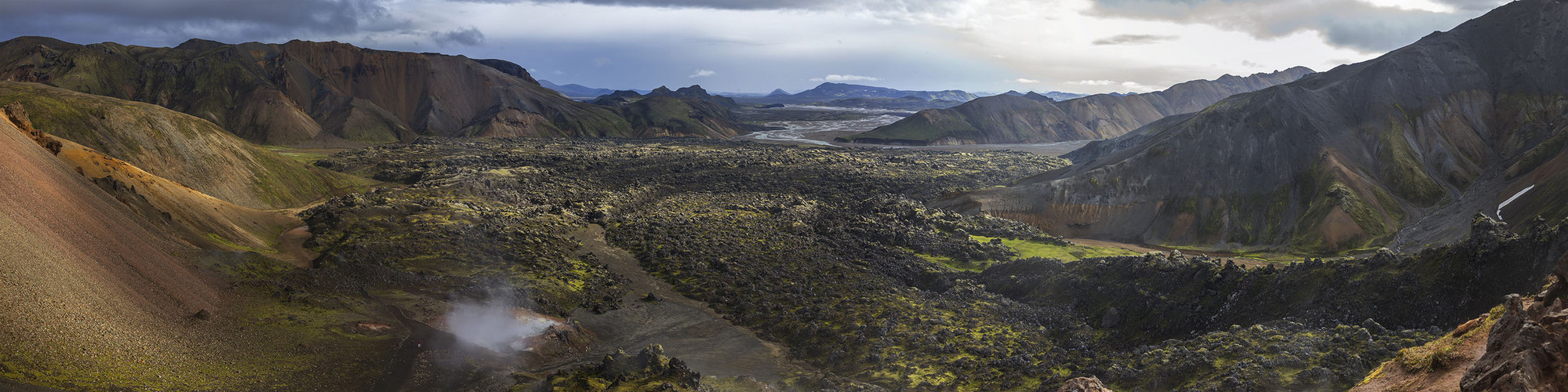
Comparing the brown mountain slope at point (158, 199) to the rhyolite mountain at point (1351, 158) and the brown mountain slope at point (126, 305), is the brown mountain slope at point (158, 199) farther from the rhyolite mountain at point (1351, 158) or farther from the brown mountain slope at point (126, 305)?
the rhyolite mountain at point (1351, 158)

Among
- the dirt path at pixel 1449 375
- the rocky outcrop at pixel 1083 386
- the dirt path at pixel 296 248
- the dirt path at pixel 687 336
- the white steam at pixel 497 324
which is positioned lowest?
the dirt path at pixel 687 336

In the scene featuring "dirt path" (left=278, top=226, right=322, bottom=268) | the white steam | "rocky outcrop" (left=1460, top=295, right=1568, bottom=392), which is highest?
"rocky outcrop" (left=1460, top=295, right=1568, bottom=392)

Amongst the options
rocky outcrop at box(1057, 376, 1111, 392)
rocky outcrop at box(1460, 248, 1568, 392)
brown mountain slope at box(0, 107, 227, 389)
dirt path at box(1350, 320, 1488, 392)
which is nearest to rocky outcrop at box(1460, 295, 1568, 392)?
rocky outcrop at box(1460, 248, 1568, 392)

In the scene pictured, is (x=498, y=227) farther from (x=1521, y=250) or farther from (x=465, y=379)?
(x=1521, y=250)

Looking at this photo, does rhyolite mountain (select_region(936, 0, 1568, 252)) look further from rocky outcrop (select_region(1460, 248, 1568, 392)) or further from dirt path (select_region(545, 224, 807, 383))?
rocky outcrop (select_region(1460, 248, 1568, 392))

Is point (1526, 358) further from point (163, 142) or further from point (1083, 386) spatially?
point (163, 142)

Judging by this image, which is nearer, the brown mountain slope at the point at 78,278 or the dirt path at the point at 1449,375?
the dirt path at the point at 1449,375

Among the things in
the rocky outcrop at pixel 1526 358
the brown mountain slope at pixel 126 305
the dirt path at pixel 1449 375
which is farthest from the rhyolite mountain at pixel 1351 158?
the brown mountain slope at pixel 126 305
